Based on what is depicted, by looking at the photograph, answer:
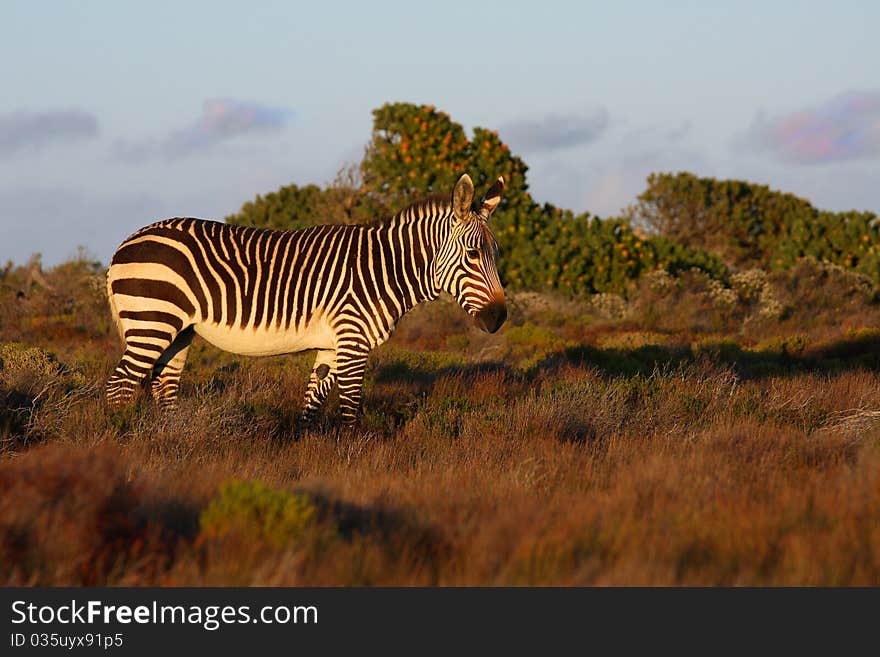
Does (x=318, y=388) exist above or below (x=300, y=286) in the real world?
below

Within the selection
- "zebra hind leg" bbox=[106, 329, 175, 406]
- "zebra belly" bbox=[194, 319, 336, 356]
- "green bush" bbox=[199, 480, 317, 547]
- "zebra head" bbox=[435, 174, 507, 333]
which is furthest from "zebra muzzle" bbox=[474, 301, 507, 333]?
"green bush" bbox=[199, 480, 317, 547]

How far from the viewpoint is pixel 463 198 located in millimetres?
10180

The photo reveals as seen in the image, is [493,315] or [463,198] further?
[463,198]

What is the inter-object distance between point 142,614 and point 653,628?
2365mm

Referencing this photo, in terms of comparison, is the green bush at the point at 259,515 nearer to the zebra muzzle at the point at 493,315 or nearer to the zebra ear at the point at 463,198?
the zebra muzzle at the point at 493,315

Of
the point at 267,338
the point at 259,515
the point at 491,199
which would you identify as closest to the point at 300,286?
the point at 267,338

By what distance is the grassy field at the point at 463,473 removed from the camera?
16.5ft

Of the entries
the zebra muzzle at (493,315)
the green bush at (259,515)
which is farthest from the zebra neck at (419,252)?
the green bush at (259,515)

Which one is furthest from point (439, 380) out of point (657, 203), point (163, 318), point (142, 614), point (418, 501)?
point (657, 203)

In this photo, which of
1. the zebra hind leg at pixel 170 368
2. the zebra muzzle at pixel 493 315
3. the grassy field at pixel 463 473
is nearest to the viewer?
the grassy field at pixel 463 473

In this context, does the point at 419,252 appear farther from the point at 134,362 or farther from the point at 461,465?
the point at 134,362

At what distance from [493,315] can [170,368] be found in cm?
357

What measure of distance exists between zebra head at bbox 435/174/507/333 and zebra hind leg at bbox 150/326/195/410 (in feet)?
9.39

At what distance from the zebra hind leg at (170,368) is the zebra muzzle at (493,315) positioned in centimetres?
317
